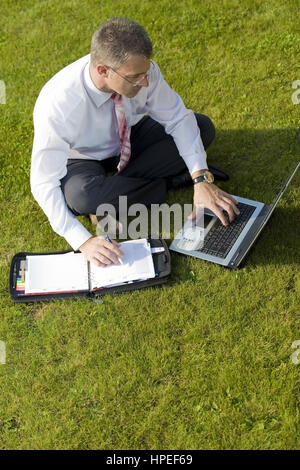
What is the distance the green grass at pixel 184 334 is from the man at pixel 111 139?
1.21 feet

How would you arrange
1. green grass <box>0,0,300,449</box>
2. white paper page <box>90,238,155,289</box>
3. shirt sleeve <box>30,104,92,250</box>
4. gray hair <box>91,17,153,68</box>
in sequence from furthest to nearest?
white paper page <box>90,238,155,289</box>
shirt sleeve <box>30,104,92,250</box>
gray hair <box>91,17,153,68</box>
green grass <box>0,0,300,449</box>

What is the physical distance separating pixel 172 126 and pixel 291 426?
2.43 metres

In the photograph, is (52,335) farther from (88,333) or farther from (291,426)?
(291,426)

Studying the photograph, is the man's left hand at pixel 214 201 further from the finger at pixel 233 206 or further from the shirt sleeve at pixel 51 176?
the shirt sleeve at pixel 51 176

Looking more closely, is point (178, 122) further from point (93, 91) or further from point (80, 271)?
point (80, 271)

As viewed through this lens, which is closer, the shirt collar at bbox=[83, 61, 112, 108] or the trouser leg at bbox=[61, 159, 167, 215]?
the shirt collar at bbox=[83, 61, 112, 108]

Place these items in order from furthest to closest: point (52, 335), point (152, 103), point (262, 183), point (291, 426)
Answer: point (262, 183) → point (152, 103) → point (52, 335) → point (291, 426)

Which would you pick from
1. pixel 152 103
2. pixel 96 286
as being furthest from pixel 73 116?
pixel 96 286

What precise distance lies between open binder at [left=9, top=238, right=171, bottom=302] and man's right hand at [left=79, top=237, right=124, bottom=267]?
0.53 feet

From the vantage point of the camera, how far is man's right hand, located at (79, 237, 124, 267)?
442cm

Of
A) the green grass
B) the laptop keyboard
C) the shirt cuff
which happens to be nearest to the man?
the shirt cuff

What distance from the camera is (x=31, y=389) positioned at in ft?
13.6

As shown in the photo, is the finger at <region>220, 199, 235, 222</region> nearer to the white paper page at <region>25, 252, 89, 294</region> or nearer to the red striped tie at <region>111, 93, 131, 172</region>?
the red striped tie at <region>111, 93, 131, 172</region>

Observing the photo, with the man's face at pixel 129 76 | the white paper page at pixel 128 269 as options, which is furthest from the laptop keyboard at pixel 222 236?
the man's face at pixel 129 76
